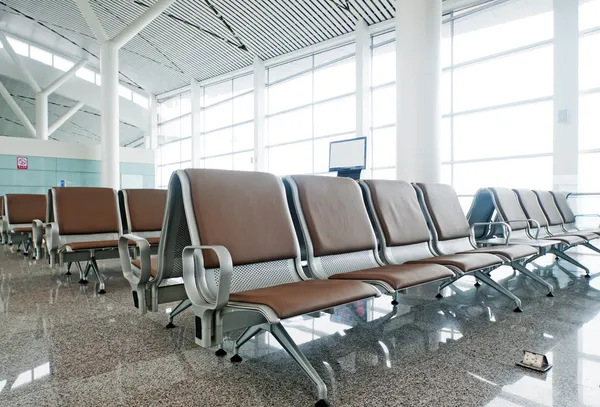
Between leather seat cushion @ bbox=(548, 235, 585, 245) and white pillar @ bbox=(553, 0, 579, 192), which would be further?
white pillar @ bbox=(553, 0, 579, 192)

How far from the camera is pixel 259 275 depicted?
209cm

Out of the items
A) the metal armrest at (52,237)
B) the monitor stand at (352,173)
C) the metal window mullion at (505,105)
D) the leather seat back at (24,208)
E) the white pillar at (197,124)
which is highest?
the white pillar at (197,124)

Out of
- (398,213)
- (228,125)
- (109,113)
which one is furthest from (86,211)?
(228,125)

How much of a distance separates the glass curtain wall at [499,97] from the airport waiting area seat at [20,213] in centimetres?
829

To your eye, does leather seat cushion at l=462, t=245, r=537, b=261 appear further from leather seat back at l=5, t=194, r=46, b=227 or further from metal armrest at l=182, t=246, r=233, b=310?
leather seat back at l=5, t=194, r=46, b=227

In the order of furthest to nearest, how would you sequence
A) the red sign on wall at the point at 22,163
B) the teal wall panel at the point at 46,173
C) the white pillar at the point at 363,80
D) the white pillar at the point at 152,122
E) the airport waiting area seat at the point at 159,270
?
the white pillar at the point at 152,122 → the red sign on wall at the point at 22,163 → the teal wall panel at the point at 46,173 → the white pillar at the point at 363,80 → the airport waiting area seat at the point at 159,270

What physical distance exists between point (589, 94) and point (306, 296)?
27.5 ft

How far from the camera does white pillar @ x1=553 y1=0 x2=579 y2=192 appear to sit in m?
7.62

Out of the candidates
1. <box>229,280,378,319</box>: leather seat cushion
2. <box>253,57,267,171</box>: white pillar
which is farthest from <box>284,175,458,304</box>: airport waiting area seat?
<box>253,57,267,171</box>: white pillar

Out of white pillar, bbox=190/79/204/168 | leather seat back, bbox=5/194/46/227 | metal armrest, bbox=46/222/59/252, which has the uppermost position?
white pillar, bbox=190/79/204/168

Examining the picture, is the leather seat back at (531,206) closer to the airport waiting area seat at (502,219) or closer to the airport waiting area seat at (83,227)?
the airport waiting area seat at (502,219)

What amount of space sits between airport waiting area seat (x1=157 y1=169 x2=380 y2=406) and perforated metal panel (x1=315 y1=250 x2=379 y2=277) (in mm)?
203

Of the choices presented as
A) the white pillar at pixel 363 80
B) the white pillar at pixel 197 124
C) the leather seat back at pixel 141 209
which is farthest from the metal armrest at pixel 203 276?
the white pillar at pixel 197 124

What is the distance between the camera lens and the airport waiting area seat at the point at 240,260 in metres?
1.65
